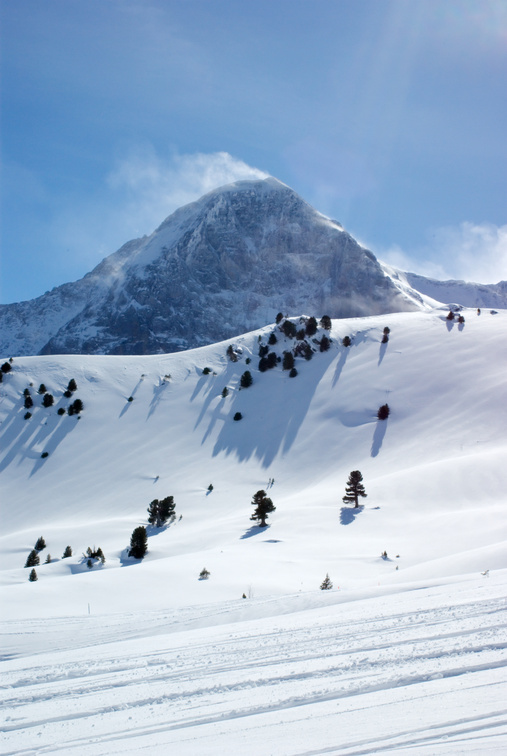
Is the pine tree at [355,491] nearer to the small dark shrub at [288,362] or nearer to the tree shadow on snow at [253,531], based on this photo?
the tree shadow on snow at [253,531]

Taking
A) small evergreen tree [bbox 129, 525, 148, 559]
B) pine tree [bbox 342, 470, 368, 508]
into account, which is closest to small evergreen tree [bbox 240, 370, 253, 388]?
pine tree [bbox 342, 470, 368, 508]

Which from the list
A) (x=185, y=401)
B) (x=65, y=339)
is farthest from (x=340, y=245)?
(x=185, y=401)

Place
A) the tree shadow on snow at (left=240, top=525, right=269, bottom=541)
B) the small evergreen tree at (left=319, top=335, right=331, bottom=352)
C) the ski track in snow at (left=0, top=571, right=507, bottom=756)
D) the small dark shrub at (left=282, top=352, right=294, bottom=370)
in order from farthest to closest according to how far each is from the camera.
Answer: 1. the small evergreen tree at (left=319, top=335, right=331, bottom=352)
2. the small dark shrub at (left=282, top=352, right=294, bottom=370)
3. the tree shadow on snow at (left=240, top=525, right=269, bottom=541)
4. the ski track in snow at (left=0, top=571, right=507, bottom=756)

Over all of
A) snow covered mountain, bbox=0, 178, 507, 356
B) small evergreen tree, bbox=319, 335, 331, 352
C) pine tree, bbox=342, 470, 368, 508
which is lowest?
pine tree, bbox=342, 470, 368, 508

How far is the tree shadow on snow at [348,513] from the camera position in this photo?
27.0 m

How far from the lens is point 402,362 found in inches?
2427

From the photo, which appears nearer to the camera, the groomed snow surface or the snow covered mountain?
the groomed snow surface

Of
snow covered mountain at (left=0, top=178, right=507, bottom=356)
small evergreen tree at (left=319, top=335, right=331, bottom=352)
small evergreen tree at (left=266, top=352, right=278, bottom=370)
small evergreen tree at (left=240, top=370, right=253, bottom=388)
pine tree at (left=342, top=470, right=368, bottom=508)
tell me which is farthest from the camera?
snow covered mountain at (left=0, top=178, right=507, bottom=356)

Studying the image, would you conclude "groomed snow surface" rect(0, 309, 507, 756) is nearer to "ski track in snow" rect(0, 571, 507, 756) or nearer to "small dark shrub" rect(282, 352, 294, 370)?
"ski track in snow" rect(0, 571, 507, 756)

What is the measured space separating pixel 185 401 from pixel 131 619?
171 feet

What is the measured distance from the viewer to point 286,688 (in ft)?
18.5

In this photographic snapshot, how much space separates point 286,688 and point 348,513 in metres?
24.0

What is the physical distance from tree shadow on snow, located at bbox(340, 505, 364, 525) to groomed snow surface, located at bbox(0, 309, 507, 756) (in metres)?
0.28

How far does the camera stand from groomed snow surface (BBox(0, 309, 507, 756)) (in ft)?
16.5
